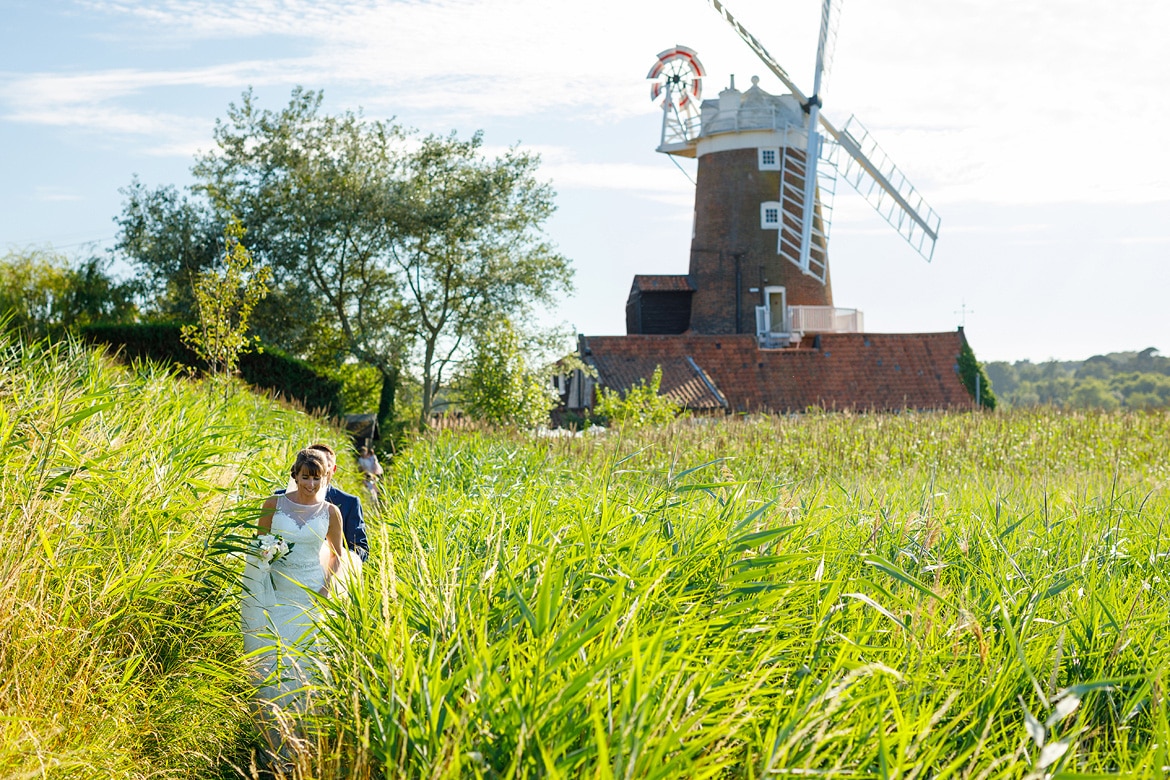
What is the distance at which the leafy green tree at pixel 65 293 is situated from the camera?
33.6 meters

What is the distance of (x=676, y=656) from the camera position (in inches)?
119

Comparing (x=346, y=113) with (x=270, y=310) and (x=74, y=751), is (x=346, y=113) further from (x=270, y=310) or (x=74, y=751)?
(x=74, y=751)

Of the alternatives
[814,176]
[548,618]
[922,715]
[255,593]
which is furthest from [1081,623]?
[814,176]

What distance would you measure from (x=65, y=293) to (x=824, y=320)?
25039mm

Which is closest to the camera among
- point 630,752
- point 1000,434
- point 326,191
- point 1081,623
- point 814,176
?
point 630,752

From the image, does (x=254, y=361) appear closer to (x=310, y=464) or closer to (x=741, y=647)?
(x=310, y=464)

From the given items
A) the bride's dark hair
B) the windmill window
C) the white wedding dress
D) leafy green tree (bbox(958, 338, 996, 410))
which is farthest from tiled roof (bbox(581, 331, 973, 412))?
the white wedding dress

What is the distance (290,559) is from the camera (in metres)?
5.02

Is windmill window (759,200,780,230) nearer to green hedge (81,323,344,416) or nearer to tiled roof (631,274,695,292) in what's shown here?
tiled roof (631,274,695,292)

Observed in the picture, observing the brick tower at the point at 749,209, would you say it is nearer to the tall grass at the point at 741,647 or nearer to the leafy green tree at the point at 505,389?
the leafy green tree at the point at 505,389

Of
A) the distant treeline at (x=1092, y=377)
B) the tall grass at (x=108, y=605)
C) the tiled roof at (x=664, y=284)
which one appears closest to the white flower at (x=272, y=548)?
the tall grass at (x=108, y=605)

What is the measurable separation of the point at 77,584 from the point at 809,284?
32.5 meters

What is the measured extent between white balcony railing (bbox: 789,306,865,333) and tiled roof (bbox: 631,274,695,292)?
371 centimetres

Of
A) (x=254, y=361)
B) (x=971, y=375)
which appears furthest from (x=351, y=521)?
(x=971, y=375)
